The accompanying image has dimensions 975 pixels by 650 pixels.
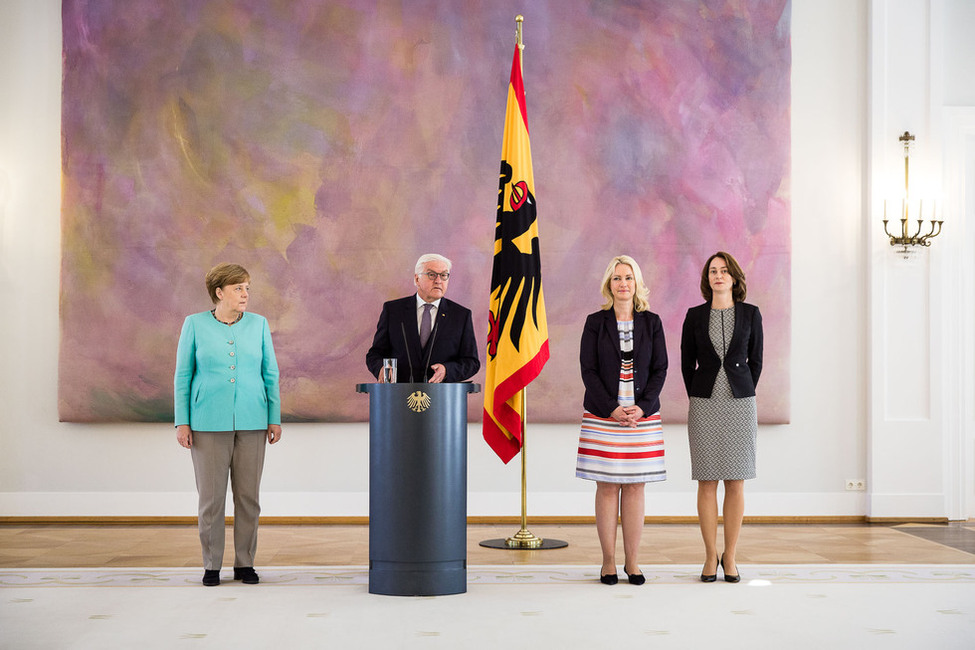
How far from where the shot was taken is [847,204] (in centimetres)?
725

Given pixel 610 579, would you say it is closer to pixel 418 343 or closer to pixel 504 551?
pixel 504 551

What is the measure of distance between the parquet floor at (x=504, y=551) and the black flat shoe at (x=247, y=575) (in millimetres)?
555

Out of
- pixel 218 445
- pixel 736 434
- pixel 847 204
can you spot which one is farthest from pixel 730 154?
pixel 218 445

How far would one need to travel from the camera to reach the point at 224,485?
4668mm

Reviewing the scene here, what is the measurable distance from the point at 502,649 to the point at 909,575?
8.37ft

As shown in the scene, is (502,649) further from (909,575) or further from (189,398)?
(909,575)

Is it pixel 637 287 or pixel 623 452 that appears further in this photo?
pixel 637 287

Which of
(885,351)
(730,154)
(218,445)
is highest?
(730,154)

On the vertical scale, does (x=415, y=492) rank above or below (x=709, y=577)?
above

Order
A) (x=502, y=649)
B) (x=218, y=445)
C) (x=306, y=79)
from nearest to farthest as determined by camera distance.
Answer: (x=502, y=649), (x=218, y=445), (x=306, y=79)

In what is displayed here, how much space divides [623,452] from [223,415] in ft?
6.20

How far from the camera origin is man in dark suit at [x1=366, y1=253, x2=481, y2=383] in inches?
184

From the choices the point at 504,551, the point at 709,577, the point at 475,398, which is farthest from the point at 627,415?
the point at 475,398

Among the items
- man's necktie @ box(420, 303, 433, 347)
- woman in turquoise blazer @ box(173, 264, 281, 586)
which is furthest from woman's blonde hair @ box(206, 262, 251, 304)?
man's necktie @ box(420, 303, 433, 347)
